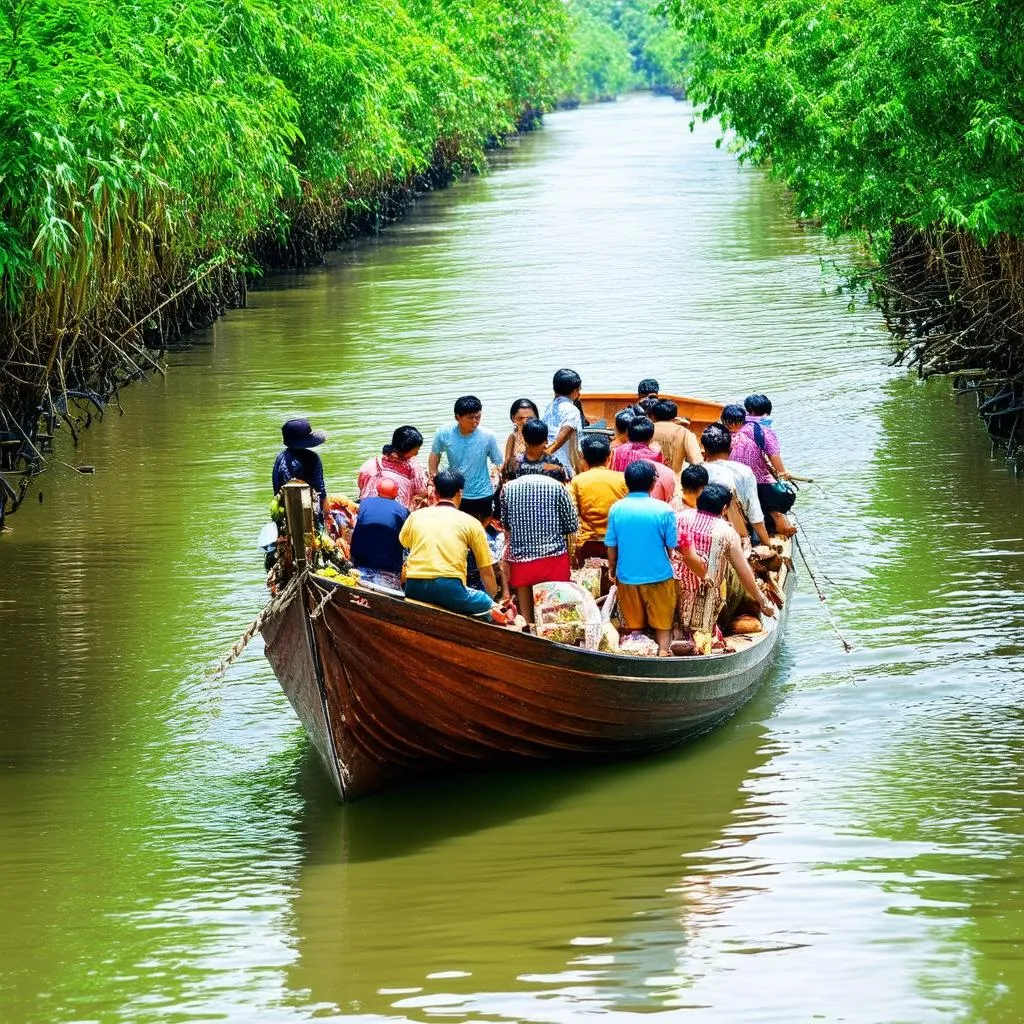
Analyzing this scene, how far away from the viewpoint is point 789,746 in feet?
35.7

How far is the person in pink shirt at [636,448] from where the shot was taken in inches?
457

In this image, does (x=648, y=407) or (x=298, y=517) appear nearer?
(x=298, y=517)

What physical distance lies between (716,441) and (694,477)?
834 millimetres

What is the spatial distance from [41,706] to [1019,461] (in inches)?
406

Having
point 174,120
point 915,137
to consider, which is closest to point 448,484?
point 915,137

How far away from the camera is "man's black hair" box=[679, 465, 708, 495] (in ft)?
35.0

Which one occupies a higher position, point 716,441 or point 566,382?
point 566,382

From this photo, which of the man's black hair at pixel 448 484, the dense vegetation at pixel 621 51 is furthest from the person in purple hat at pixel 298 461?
the dense vegetation at pixel 621 51

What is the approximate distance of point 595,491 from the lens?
37.5 ft

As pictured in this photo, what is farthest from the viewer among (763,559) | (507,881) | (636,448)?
(763,559)

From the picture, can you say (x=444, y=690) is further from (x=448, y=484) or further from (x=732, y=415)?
(x=732, y=415)

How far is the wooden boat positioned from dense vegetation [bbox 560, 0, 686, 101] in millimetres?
103750

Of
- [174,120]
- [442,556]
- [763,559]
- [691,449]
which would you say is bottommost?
[763,559]

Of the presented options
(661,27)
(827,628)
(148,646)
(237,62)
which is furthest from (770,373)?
(661,27)
